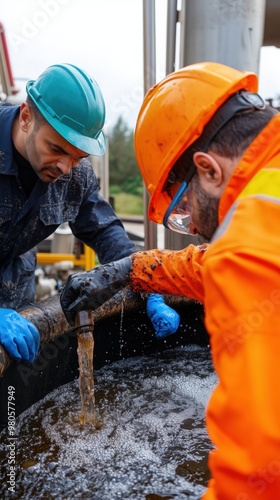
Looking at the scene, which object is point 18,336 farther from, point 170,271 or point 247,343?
point 247,343

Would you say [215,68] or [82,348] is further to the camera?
[82,348]

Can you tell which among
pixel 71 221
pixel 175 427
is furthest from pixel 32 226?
pixel 175 427

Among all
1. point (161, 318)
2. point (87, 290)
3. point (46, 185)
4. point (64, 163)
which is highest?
point (64, 163)

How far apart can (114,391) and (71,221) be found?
0.85 meters

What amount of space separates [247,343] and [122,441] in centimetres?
116

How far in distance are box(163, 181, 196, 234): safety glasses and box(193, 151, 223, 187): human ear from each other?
0.09 m

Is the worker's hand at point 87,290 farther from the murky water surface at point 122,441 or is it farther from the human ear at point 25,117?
the human ear at point 25,117

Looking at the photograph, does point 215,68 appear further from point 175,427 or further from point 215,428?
point 175,427

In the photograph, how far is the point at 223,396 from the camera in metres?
0.83

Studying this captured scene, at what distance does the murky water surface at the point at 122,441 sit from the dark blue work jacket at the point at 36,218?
0.57m

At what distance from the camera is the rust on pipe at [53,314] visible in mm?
1890

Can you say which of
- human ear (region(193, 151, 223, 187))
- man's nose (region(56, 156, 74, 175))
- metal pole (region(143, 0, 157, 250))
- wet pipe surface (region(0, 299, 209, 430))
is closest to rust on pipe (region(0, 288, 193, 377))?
wet pipe surface (region(0, 299, 209, 430))

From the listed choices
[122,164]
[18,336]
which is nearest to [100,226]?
[18,336]

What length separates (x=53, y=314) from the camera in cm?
197
